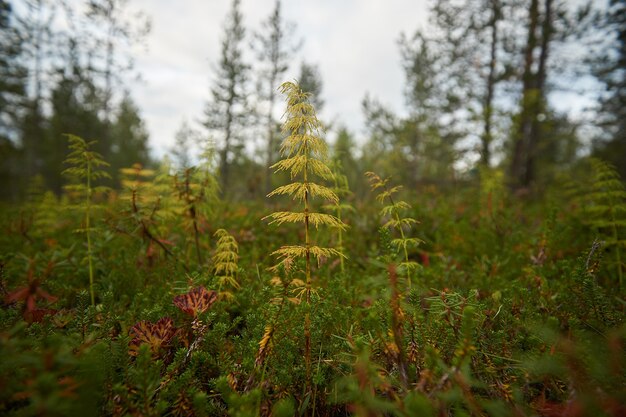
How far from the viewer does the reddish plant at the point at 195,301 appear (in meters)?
2.22

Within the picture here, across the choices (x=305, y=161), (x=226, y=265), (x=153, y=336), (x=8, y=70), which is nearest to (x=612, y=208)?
(x=305, y=161)

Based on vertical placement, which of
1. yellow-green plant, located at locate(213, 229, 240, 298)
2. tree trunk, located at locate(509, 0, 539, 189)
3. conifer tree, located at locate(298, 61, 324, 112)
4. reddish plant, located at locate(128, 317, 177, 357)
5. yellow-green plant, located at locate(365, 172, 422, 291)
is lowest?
reddish plant, located at locate(128, 317, 177, 357)

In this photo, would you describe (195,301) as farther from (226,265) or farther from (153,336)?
(226,265)

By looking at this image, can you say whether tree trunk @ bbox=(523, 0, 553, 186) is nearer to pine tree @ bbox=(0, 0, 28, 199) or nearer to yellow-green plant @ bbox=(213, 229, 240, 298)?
yellow-green plant @ bbox=(213, 229, 240, 298)

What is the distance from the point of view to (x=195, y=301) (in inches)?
89.4

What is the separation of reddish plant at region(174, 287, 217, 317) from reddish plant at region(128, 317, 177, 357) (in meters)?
0.14

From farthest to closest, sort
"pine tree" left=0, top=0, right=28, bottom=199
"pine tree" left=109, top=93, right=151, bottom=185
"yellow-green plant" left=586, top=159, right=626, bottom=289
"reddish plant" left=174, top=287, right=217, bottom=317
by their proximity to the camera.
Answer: "pine tree" left=109, top=93, right=151, bottom=185, "pine tree" left=0, top=0, right=28, bottom=199, "yellow-green plant" left=586, top=159, right=626, bottom=289, "reddish plant" left=174, top=287, right=217, bottom=317

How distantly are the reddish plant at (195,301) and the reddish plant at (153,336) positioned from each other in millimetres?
139

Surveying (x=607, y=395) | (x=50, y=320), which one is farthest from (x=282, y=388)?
(x=50, y=320)

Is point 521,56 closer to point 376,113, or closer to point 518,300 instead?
point 376,113

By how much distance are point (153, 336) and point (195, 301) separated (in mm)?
350

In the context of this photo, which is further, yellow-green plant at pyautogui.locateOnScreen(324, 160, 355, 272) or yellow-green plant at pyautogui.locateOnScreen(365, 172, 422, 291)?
yellow-green plant at pyautogui.locateOnScreen(324, 160, 355, 272)

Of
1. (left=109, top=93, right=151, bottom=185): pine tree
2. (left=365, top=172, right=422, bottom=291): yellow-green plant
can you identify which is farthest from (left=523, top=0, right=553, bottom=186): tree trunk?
(left=109, top=93, right=151, bottom=185): pine tree

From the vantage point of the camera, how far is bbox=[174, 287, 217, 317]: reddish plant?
2225mm
